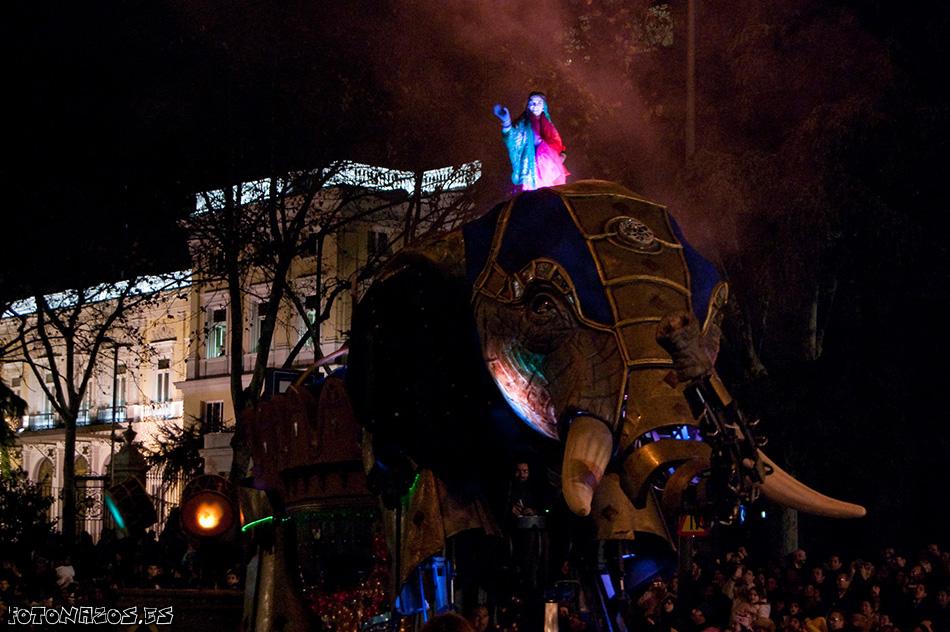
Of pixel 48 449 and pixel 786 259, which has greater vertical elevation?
pixel 48 449

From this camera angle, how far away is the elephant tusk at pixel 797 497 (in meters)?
6.87

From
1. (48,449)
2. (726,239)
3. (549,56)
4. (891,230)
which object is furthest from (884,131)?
(48,449)

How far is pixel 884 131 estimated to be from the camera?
1800cm

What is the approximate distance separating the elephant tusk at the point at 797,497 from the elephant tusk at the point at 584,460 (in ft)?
3.25

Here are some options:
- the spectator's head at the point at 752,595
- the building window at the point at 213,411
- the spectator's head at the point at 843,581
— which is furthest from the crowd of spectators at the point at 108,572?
the building window at the point at 213,411

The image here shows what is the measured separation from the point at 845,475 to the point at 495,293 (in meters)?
12.4

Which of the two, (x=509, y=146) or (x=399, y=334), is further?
(x=509, y=146)

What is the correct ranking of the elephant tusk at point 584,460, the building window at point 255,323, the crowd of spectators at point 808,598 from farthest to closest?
the building window at point 255,323
the crowd of spectators at point 808,598
the elephant tusk at point 584,460

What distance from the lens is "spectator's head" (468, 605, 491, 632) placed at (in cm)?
755

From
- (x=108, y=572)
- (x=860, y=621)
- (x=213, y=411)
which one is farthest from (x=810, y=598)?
(x=213, y=411)

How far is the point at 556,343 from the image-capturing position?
22.1 ft

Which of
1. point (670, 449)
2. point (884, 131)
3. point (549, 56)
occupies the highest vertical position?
point (549, 56)

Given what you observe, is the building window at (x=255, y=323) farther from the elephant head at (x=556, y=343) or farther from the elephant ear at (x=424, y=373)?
the elephant head at (x=556, y=343)

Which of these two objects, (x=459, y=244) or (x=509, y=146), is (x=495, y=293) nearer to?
(x=459, y=244)
